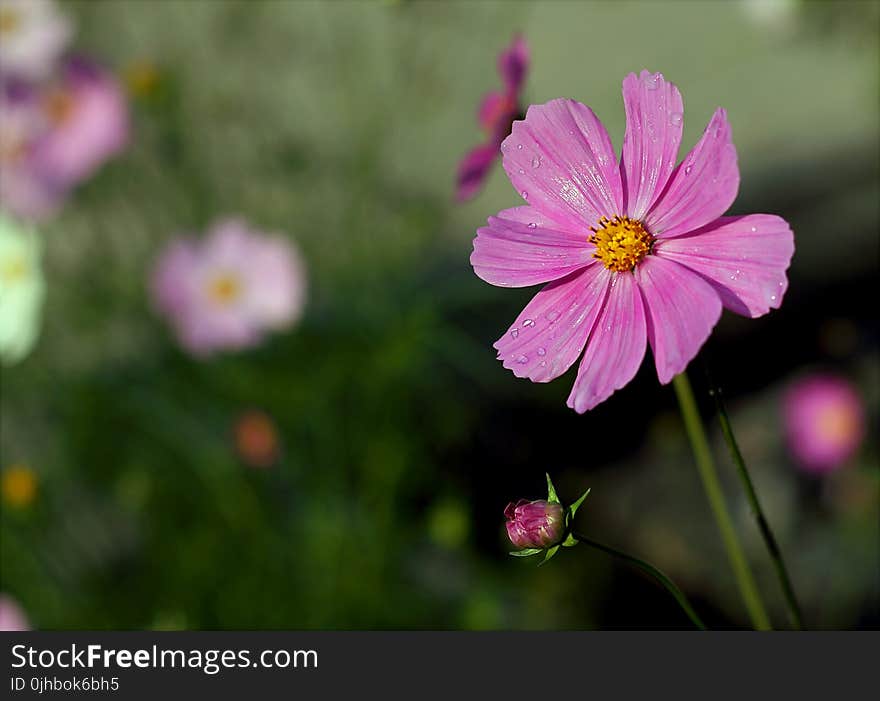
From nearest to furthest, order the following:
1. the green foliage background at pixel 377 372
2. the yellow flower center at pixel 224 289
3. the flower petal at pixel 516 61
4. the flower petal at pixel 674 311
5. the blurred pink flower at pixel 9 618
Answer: the flower petal at pixel 674 311 < the flower petal at pixel 516 61 < the blurred pink flower at pixel 9 618 < the green foliage background at pixel 377 372 < the yellow flower center at pixel 224 289

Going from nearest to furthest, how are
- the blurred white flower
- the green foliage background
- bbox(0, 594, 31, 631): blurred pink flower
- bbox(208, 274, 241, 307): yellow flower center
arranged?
bbox(0, 594, 31, 631): blurred pink flower
the blurred white flower
the green foliage background
bbox(208, 274, 241, 307): yellow flower center

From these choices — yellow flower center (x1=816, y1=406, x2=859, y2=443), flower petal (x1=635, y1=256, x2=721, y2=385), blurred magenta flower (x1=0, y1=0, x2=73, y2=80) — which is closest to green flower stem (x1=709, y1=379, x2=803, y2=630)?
flower petal (x1=635, y1=256, x2=721, y2=385)

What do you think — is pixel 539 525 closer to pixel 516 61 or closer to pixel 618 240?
pixel 618 240

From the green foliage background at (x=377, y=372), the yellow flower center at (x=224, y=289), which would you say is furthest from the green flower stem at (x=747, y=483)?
the yellow flower center at (x=224, y=289)

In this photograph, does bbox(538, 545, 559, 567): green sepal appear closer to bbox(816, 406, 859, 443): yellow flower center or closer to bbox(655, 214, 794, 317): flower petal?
bbox(655, 214, 794, 317): flower petal

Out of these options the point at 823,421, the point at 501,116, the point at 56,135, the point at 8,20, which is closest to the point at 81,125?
the point at 56,135

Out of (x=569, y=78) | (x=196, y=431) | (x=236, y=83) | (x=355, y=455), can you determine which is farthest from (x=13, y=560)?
(x=569, y=78)

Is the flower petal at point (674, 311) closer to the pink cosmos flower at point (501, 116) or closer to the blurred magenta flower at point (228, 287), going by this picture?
the pink cosmos flower at point (501, 116)

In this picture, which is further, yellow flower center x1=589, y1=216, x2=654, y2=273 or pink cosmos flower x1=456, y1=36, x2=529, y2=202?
pink cosmos flower x1=456, y1=36, x2=529, y2=202
